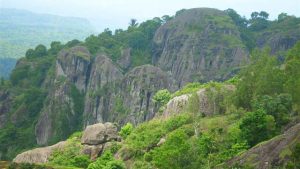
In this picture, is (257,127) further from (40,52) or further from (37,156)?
(40,52)

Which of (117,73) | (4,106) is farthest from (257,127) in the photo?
(4,106)

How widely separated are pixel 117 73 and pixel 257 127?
70982 millimetres

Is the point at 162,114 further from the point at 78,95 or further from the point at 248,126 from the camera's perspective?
the point at 78,95

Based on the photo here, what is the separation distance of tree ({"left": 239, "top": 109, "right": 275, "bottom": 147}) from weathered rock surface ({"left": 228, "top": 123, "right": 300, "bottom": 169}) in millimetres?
4577

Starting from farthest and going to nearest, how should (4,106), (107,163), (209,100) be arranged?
(4,106), (209,100), (107,163)

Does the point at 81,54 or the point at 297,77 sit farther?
the point at 81,54

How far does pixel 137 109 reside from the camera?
100000mm

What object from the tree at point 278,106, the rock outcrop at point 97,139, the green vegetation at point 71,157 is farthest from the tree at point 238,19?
the tree at point 278,106

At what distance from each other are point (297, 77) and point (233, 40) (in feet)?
246

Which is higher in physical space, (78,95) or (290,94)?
(290,94)

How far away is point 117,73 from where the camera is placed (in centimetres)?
11388

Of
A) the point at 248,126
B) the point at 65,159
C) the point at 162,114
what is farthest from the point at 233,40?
the point at 248,126

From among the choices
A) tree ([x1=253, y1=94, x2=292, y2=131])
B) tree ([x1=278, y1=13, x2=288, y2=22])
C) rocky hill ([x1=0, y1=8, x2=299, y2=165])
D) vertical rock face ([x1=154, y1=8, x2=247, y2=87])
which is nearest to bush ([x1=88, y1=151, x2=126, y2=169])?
tree ([x1=253, y1=94, x2=292, y2=131])

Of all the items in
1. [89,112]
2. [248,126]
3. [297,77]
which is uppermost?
[297,77]
